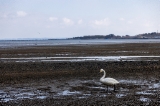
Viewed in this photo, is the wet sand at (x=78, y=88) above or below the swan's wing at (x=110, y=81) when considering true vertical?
below

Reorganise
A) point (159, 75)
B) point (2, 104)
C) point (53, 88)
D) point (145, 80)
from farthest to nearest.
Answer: point (159, 75) → point (145, 80) → point (53, 88) → point (2, 104)

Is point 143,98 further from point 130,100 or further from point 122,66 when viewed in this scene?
point 122,66

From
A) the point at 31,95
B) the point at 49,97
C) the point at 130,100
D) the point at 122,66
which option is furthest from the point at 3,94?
the point at 122,66

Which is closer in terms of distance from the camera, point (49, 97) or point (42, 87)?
point (49, 97)

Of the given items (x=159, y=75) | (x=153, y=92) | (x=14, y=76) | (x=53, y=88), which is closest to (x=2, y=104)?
(x=53, y=88)

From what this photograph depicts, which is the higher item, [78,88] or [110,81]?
[110,81]

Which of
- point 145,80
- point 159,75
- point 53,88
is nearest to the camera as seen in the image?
point 53,88

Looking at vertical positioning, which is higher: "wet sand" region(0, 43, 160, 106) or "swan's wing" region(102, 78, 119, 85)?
"swan's wing" region(102, 78, 119, 85)

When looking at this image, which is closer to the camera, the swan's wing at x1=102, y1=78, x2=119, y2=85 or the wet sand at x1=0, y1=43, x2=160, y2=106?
the wet sand at x1=0, y1=43, x2=160, y2=106

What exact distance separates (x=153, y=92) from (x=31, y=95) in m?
6.26

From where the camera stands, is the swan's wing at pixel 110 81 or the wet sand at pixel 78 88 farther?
the swan's wing at pixel 110 81

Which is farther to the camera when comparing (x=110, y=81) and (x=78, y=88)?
(x=78, y=88)

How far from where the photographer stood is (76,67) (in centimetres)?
2970

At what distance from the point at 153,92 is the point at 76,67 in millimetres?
13747
